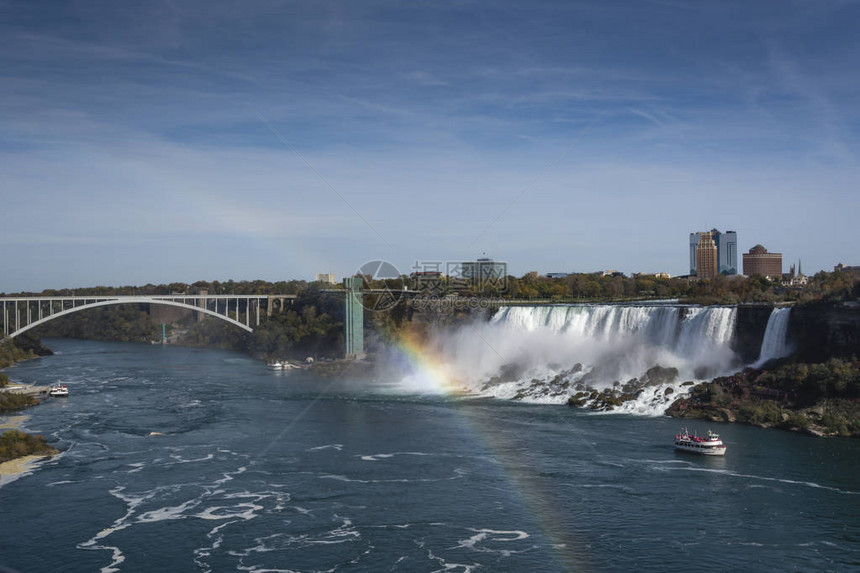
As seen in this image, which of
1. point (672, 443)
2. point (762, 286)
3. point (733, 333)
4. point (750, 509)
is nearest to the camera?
point (750, 509)

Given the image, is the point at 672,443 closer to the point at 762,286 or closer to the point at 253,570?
the point at 253,570

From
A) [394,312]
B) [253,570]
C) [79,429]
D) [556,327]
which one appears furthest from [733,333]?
[394,312]

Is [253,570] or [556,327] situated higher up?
[556,327]

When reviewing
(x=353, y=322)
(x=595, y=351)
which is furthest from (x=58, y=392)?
(x=595, y=351)

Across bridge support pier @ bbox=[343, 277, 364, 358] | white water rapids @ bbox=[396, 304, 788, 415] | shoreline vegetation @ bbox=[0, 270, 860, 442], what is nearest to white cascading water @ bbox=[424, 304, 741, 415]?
white water rapids @ bbox=[396, 304, 788, 415]

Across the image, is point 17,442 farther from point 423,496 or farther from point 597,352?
point 597,352

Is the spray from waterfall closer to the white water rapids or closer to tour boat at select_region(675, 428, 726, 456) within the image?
the white water rapids
